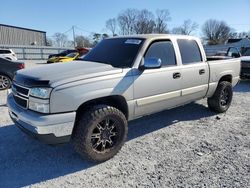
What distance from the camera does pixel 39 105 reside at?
322cm

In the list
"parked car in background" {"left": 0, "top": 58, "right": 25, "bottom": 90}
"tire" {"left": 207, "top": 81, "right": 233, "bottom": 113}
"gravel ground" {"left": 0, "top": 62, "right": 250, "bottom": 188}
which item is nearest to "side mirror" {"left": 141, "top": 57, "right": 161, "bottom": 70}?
"gravel ground" {"left": 0, "top": 62, "right": 250, "bottom": 188}

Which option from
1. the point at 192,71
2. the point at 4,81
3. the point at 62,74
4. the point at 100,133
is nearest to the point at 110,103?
the point at 100,133

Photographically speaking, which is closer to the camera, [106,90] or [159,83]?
[106,90]

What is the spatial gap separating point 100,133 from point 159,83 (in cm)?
142

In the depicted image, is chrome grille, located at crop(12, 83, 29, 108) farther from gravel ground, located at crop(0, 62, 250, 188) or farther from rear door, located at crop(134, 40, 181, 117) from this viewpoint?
rear door, located at crop(134, 40, 181, 117)

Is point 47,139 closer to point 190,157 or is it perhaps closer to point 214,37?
point 190,157

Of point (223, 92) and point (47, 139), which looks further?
point (223, 92)

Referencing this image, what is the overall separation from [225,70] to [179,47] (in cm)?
185

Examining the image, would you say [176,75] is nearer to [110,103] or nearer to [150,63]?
[150,63]

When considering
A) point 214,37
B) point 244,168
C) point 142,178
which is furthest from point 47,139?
point 214,37

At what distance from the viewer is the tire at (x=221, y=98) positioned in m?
6.03

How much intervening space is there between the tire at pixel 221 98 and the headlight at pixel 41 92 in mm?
4334

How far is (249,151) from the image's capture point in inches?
160

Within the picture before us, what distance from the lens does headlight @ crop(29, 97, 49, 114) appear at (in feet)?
10.4
